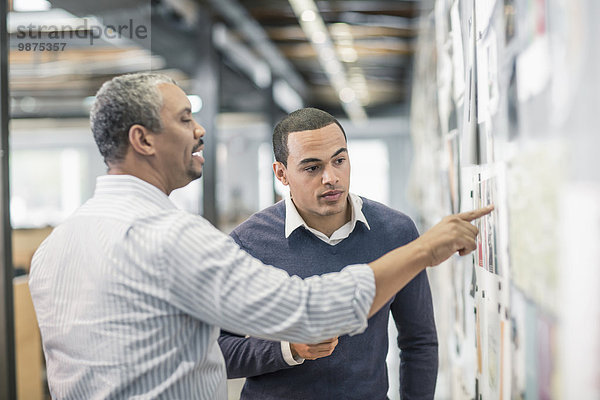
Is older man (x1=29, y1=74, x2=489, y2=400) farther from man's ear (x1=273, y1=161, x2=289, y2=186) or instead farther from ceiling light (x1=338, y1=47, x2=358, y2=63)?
ceiling light (x1=338, y1=47, x2=358, y2=63)

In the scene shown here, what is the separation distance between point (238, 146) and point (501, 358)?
1039cm

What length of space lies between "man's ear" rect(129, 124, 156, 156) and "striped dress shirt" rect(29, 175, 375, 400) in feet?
0.22

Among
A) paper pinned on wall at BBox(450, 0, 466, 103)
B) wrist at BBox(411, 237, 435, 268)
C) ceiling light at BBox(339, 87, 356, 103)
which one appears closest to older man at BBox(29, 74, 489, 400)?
wrist at BBox(411, 237, 435, 268)

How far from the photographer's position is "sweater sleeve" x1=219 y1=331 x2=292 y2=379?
1633 millimetres

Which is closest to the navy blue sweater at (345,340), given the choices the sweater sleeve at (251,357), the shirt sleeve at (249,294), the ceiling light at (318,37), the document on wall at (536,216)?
the sweater sleeve at (251,357)

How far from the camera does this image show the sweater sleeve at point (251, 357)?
1633 mm

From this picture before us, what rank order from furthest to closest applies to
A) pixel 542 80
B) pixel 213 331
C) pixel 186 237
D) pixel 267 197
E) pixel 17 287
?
pixel 267 197, pixel 17 287, pixel 213 331, pixel 186 237, pixel 542 80

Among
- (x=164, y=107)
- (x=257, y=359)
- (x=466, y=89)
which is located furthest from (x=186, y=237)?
(x=466, y=89)

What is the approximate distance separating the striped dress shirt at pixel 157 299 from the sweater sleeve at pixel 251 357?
297mm

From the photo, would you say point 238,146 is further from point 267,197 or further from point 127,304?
point 127,304

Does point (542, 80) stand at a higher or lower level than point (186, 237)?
higher

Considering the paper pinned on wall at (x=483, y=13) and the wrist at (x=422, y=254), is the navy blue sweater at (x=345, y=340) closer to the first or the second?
the wrist at (x=422, y=254)

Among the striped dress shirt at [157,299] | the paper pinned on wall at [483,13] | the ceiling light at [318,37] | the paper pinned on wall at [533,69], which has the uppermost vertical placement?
the ceiling light at [318,37]

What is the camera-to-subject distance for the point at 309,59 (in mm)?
8602
